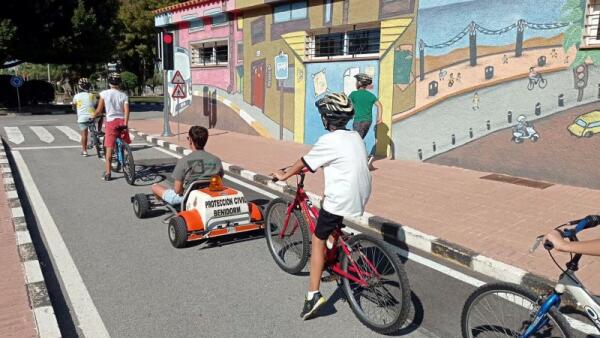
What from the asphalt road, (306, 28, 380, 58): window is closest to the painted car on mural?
the asphalt road

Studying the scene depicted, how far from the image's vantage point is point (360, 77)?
8.09m

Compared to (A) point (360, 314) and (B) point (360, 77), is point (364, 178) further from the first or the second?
(B) point (360, 77)

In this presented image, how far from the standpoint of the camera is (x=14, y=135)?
14.9m

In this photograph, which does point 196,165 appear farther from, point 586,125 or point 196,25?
point 196,25

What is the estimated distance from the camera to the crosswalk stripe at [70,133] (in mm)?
14512

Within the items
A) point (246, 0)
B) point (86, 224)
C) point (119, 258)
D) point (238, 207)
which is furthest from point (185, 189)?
point (246, 0)

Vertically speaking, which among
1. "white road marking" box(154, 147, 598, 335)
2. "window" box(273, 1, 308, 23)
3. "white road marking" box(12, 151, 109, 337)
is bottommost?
"white road marking" box(154, 147, 598, 335)

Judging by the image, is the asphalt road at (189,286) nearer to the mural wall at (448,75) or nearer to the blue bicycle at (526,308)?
the blue bicycle at (526,308)

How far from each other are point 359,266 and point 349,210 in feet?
1.52

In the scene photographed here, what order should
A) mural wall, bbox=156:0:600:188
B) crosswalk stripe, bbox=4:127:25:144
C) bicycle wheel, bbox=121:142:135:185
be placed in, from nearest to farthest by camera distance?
mural wall, bbox=156:0:600:188 → bicycle wheel, bbox=121:142:135:185 → crosswalk stripe, bbox=4:127:25:144

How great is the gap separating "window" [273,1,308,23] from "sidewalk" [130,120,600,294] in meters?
4.71

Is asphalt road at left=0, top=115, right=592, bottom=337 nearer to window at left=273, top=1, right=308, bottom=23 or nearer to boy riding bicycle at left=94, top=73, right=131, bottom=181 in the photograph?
boy riding bicycle at left=94, top=73, right=131, bottom=181

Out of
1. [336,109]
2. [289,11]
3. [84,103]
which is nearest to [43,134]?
[84,103]

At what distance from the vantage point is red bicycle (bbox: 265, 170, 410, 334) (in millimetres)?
3203
